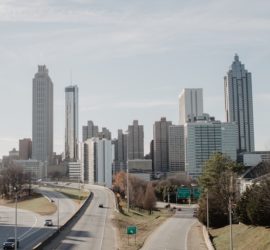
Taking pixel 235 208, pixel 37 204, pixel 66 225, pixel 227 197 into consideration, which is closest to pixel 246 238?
pixel 235 208

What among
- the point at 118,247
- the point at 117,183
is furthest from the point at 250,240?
the point at 117,183

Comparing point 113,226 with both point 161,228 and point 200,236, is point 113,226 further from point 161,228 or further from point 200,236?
point 200,236

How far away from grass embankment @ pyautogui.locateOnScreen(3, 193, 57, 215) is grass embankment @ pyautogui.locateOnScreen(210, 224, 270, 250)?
60665 millimetres

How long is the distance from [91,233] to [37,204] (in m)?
60.1

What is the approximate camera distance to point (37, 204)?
133750 millimetres

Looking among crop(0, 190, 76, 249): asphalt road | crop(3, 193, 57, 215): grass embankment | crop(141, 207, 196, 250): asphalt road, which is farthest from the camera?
crop(3, 193, 57, 215): grass embankment

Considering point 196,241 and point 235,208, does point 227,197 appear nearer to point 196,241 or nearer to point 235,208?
point 235,208

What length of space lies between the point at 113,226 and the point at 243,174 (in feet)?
108

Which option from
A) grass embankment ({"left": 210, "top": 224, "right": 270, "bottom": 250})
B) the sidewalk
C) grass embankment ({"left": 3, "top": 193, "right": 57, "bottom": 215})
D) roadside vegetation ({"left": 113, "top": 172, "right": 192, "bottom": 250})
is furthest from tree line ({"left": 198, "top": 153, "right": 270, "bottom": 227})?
grass embankment ({"left": 3, "top": 193, "right": 57, "bottom": 215})

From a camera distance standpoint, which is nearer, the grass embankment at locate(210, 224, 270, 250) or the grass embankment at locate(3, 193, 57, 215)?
the grass embankment at locate(210, 224, 270, 250)

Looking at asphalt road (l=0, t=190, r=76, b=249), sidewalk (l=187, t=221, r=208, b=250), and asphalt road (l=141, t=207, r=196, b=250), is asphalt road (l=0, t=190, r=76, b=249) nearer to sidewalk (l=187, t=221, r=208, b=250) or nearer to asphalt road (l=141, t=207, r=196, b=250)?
asphalt road (l=141, t=207, r=196, b=250)

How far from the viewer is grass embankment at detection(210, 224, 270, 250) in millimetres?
45625

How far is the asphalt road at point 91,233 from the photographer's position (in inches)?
2483

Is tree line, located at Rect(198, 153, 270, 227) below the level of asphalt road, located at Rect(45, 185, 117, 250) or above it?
above
